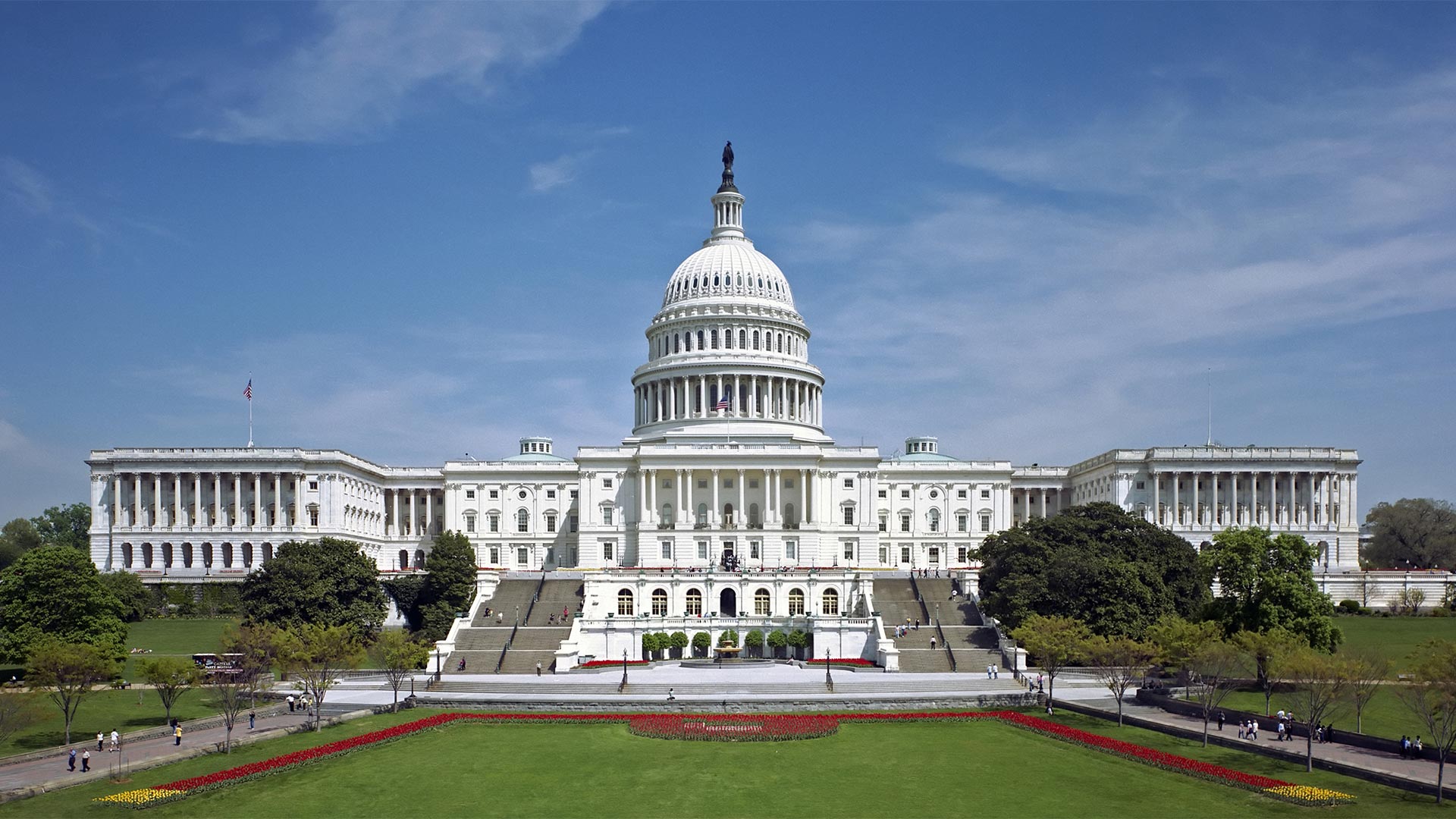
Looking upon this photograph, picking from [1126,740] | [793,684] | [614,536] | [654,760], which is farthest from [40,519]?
[1126,740]

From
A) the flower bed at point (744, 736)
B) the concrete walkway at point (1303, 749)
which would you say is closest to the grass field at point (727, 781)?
the flower bed at point (744, 736)

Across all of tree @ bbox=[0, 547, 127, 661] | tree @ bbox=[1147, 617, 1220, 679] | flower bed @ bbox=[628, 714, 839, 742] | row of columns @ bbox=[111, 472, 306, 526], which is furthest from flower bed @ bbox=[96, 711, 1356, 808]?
row of columns @ bbox=[111, 472, 306, 526]

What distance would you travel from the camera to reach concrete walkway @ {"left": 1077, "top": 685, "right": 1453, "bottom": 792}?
43219mm

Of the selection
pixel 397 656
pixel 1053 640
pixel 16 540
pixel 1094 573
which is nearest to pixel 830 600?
pixel 1094 573

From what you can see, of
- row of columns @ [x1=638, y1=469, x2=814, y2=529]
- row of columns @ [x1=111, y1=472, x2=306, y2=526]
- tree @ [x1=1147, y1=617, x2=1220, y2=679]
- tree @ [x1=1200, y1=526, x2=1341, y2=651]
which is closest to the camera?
tree @ [x1=1147, y1=617, x2=1220, y2=679]

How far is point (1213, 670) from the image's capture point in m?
54.8

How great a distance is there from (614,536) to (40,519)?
84.5 m

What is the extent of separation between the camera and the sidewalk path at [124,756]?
143 ft

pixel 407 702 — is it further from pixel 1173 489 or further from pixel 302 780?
pixel 1173 489

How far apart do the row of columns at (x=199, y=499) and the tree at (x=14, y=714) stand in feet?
246

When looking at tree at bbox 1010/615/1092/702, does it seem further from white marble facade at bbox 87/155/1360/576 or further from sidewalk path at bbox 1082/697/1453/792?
white marble facade at bbox 87/155/1360/576

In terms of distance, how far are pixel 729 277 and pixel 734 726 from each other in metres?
87.6

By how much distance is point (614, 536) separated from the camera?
119 m

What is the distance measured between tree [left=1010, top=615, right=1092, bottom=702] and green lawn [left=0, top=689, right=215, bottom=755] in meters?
43.7
